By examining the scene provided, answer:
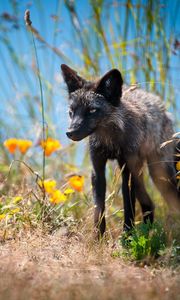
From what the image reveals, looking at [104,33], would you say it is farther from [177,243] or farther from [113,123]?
[177,243]

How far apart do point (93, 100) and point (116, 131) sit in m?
0.47

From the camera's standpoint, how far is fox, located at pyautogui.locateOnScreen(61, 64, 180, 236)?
20.0 ft

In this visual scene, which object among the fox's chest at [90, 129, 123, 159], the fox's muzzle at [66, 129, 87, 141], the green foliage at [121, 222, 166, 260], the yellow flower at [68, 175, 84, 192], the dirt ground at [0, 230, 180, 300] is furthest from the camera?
the yellow flower at [68, 175, 84, 192]

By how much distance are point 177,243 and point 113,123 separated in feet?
5.19

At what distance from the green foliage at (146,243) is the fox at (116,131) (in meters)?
0.74

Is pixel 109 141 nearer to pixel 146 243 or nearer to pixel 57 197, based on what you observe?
pixel 57 197

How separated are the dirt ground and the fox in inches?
28.1

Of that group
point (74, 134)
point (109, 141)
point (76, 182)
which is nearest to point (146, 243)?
point (74, 134)

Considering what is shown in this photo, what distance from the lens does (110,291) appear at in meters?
3.84

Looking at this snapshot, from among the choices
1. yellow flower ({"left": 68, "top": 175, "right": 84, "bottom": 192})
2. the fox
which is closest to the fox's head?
the fox

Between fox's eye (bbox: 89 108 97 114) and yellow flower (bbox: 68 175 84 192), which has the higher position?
fox's eye (bbox: 89 108 97 114)

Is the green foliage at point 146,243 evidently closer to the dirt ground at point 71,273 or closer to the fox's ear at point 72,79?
the dirt ground at point 71,273

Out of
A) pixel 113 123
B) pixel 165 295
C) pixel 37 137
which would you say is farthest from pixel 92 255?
pixel 37 137

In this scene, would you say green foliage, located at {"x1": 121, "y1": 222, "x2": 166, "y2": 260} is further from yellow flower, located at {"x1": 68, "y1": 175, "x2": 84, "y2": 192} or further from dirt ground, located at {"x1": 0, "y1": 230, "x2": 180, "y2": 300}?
yellow flower, located at {"x1": 68, "y1": 175, "x2": 84, "y2": 192}
